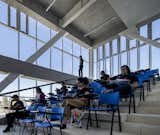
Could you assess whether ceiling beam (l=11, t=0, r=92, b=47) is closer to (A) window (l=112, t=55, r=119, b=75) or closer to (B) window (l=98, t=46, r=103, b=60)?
(B) window (l=98, t=46, r=103, b=60)

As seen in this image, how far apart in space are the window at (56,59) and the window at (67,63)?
17.4 inches

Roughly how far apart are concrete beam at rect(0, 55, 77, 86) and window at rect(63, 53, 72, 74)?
1598mm

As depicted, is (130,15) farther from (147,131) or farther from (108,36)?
Answer: (147,131)

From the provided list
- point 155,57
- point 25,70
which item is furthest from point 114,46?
point 25,70

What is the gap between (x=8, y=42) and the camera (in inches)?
403

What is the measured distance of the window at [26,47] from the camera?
35.5 ft

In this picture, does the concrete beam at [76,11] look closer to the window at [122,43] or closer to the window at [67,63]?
the window at [67,63]

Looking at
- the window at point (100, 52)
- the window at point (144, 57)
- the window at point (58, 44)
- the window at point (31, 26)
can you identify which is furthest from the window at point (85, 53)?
the window at point (31, 26)

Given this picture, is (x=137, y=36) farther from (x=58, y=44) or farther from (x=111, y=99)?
(x=111, y=99)

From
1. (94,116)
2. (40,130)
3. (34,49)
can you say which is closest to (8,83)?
(34,49)

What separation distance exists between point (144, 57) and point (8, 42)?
25.5ft

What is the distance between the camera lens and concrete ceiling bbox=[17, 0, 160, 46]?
29.0 ft

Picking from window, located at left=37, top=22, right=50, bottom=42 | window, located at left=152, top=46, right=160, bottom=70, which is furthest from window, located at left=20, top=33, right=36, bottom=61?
window, located at left=152, top=46, right=160, bottom=70

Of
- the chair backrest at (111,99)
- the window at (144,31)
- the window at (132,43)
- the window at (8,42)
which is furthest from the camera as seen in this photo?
the window at (132,43)
